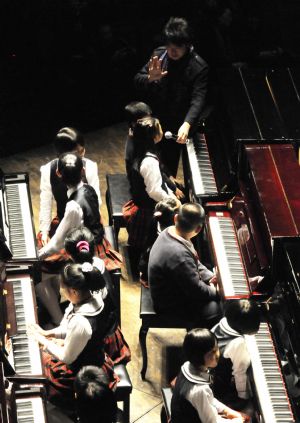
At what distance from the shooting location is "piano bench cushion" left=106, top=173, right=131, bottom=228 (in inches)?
254

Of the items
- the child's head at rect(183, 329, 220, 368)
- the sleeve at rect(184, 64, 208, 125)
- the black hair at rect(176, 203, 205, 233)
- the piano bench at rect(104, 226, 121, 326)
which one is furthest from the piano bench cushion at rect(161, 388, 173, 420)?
the sleeve at rect(184, 64, 208, 125)

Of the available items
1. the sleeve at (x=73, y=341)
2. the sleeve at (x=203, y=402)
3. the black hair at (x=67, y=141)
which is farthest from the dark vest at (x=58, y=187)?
the sleeve at (x=203, y=402)

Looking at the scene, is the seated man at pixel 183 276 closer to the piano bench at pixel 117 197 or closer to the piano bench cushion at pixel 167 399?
the piano bench cushion at pixel 167 399

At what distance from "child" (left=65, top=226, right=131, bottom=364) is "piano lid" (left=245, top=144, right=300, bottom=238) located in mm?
1043

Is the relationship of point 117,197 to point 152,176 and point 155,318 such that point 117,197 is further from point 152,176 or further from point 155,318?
point 155,318

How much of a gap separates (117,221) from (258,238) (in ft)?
4.83

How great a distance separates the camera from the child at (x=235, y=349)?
4.93 meters

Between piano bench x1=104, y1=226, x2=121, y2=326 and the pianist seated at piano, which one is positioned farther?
piano bench x1=104, y1=226, x2=121, y2=326

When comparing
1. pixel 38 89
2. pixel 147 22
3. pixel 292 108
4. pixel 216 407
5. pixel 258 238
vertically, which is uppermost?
pixel 147 22

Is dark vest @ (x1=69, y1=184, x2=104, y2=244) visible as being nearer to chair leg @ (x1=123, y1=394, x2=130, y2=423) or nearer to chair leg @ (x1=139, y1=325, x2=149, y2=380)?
chair leg @ (x1=139, y1=325, x2=149, y2=380)

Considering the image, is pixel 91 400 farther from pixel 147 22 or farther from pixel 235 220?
pixel 147 22

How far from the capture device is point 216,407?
4832 mm

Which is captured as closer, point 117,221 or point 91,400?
point 91,400

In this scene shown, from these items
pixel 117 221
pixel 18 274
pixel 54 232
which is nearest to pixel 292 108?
pixel 117 221
